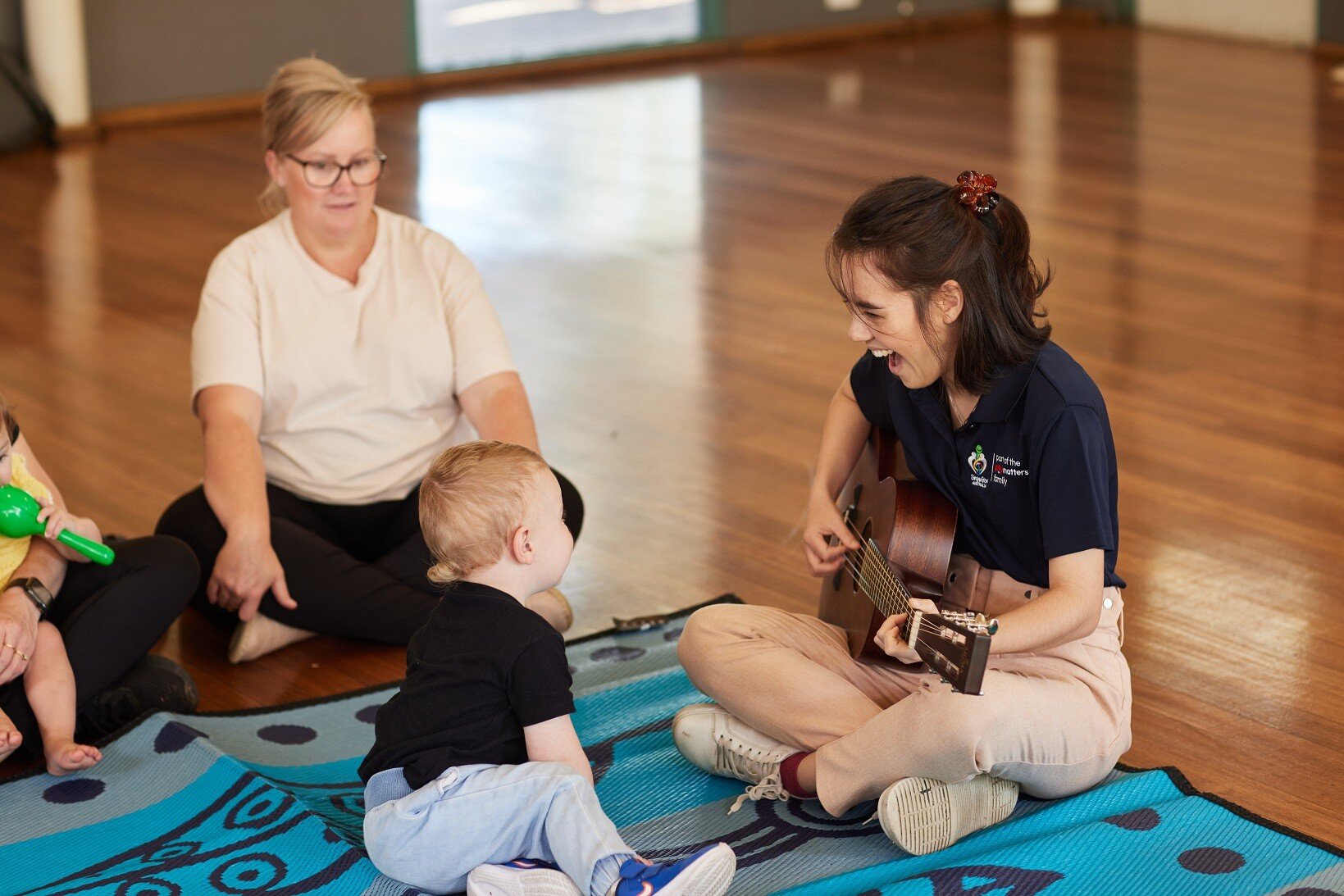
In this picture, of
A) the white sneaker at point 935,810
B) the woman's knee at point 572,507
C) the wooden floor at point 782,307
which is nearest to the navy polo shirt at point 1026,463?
the white sneaker at point 935,810

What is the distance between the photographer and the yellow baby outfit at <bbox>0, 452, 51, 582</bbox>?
2309 millimetres

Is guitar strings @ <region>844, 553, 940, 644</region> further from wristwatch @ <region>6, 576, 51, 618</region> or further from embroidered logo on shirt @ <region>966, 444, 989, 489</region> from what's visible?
wristwatch @ <region>6, 576, 51, 618</region>

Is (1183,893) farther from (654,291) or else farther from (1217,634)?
(654,291)

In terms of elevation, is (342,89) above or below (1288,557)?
above

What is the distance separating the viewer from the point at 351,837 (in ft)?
6.72

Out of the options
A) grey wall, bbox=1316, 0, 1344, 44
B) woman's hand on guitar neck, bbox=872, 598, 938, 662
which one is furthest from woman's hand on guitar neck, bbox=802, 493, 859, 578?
grey wall, bbox=1316, 0, 1344, 44

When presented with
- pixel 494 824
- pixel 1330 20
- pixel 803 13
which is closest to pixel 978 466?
pixel 494 824

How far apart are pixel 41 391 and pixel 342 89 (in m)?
1.79

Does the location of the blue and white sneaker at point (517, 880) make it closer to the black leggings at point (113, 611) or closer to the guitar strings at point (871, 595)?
the guitar strings at point (871, 595)

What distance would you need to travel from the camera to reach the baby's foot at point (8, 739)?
7.16 ft

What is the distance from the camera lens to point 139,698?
2441 mm

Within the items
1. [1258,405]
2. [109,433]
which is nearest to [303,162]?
[109,433]

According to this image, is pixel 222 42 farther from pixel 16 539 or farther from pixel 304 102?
pixel 16 539

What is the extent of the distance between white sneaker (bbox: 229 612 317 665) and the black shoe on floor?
0.17 metres
